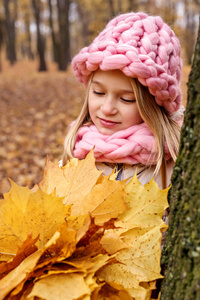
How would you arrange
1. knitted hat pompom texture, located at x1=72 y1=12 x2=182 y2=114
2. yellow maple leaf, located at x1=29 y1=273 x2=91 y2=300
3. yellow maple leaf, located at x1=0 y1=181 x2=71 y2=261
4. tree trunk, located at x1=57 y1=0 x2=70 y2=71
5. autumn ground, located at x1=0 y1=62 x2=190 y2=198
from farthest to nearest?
tree trunk, located at x1=57 y1=0 x2=70 y2=71
autumn ground, located at x1=0 y1=62 x2=190 y2=198
knitted hat pompom texture, located at x1=72 y1=12 x2=182 y2=114
yellow maple leaf, located at x1=0 y1=181 x2=71 y2=261
yellow maple leaf, located at x1=29 y1=273 x2=91 y2=300

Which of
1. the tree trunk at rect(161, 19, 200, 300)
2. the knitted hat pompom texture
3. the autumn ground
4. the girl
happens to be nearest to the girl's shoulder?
the girl

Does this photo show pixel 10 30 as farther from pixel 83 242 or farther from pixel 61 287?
pixel 61 287

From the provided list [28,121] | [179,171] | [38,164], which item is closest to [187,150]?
[179,171]

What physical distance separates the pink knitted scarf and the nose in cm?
13

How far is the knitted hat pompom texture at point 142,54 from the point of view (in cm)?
159

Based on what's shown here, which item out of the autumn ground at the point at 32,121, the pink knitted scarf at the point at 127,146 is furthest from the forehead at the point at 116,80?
the autumn ground at the point at 32,121

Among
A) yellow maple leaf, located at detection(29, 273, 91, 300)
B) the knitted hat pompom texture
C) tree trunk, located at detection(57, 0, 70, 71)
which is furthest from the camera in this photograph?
tree trunk, located at detection(57, 0, 70, 71)

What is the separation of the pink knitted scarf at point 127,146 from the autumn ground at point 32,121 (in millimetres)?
3335

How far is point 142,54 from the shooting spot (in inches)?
63.1

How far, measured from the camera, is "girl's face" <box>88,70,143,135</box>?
168 centimetres

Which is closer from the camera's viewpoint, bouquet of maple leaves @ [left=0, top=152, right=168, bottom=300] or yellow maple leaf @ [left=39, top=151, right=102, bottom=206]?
bouquet of maple leaves @ [left=0, top=152, right=168, bottom=300]

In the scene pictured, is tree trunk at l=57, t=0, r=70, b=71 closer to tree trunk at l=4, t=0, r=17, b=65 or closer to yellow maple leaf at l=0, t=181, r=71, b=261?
tree trunk at l=4, t=0, r=17, b=65

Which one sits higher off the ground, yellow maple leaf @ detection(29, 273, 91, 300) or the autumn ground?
yellow maple leaf @ detection(29, 273, 91, 300)

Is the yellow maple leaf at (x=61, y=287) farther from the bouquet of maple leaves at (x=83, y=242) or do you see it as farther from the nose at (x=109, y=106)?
the nose at (x=109, y=106)
